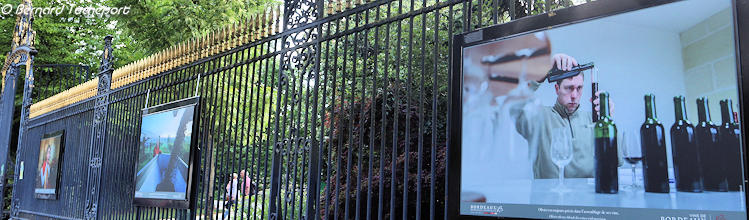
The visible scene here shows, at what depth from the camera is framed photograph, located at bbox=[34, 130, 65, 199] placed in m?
10.2

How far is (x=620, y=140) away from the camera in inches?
117

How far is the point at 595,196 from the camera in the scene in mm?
2984

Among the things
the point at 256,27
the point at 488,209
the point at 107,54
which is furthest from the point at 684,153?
the point at 107,54

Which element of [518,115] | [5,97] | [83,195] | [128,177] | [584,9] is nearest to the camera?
[584,9]

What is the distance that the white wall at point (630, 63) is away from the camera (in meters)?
2.85

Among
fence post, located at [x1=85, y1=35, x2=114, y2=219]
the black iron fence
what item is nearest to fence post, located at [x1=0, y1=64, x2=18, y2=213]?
the black iron fence

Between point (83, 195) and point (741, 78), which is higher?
point (741, 78)

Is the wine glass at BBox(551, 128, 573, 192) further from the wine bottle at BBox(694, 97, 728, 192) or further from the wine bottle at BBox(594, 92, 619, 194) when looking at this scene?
the wine bottle at BBox(694, 97, 728, 192)

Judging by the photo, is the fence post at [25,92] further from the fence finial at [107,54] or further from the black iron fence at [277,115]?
the fence finial at [107,54]

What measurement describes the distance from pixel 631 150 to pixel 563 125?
0.36 m

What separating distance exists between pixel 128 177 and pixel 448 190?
5.22 metres

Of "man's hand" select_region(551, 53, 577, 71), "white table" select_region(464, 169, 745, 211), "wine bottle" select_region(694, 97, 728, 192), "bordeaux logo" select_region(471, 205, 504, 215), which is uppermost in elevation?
"man's hand" select_region(551, 53, 577, 71)

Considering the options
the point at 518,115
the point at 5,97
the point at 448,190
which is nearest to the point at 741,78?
the point at 518,115

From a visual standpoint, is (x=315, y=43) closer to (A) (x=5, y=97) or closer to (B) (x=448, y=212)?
(B) (x=448, y=212)
